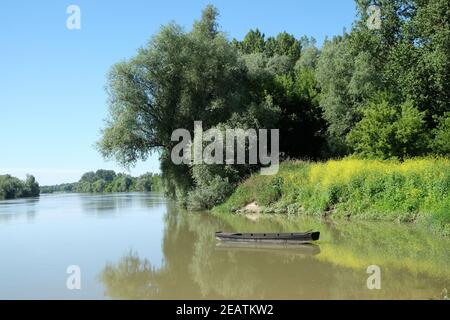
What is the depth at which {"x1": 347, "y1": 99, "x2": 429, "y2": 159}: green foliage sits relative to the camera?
2931 centimetres

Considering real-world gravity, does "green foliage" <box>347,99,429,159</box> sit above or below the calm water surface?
above

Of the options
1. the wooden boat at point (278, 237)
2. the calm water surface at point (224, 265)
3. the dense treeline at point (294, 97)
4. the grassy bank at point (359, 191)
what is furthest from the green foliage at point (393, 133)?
the wooden boat at point (278, 237)

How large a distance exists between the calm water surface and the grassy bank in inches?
60.0

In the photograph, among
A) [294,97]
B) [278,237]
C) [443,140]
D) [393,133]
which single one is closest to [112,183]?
[294,97]

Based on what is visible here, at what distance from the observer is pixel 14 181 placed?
10944cm

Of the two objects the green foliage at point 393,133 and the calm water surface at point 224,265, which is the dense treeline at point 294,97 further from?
the calm water surface at point 224,265

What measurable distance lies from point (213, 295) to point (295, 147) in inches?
1264

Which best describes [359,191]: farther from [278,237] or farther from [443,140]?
[278,237]

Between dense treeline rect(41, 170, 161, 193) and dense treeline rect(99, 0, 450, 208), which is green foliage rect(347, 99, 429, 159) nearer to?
dense treeline rect(99, 0, 450, 208)

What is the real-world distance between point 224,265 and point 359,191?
12.7 m

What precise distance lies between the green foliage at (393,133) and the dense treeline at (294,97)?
6 cm

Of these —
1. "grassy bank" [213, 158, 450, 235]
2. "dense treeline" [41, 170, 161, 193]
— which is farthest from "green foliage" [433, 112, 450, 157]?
"dense treeline" [41, 170, 161, 193]
